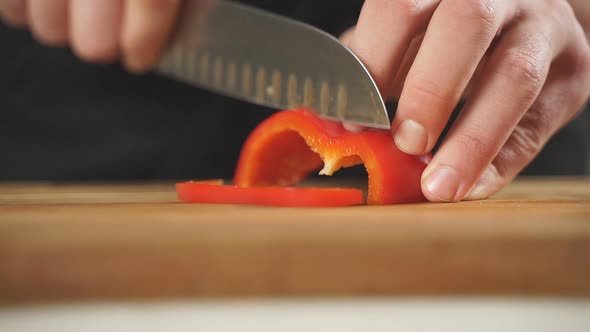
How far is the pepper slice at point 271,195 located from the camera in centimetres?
113

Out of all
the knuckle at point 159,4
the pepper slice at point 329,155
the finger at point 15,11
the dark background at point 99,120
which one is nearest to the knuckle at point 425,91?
the pepper slice at point 329,155

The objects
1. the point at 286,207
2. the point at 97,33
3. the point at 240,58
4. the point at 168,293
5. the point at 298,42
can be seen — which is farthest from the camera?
the point at 97,33

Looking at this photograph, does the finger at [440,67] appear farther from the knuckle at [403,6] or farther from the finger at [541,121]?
the finger at [541,121]

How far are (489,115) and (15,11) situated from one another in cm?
142

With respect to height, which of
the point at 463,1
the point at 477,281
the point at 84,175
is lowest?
the point at 84,175

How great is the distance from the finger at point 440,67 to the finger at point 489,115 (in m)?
0.06

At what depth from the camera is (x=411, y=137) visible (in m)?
1.13

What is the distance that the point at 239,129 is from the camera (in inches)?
85.8

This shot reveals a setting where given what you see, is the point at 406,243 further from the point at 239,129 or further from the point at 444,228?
the point at 239,129

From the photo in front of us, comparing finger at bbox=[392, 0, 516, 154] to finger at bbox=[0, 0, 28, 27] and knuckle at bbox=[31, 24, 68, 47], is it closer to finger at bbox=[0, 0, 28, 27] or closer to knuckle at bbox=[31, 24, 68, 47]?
knuckle at bbox=[31, 24, 68, 47]

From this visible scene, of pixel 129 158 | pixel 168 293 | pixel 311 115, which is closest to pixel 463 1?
pixel 311 115

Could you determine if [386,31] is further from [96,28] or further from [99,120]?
[99,120]

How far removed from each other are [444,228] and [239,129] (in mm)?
1387

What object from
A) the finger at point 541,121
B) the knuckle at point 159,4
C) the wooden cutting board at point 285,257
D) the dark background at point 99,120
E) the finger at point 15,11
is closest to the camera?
the wooden cutting board at point 285,257
